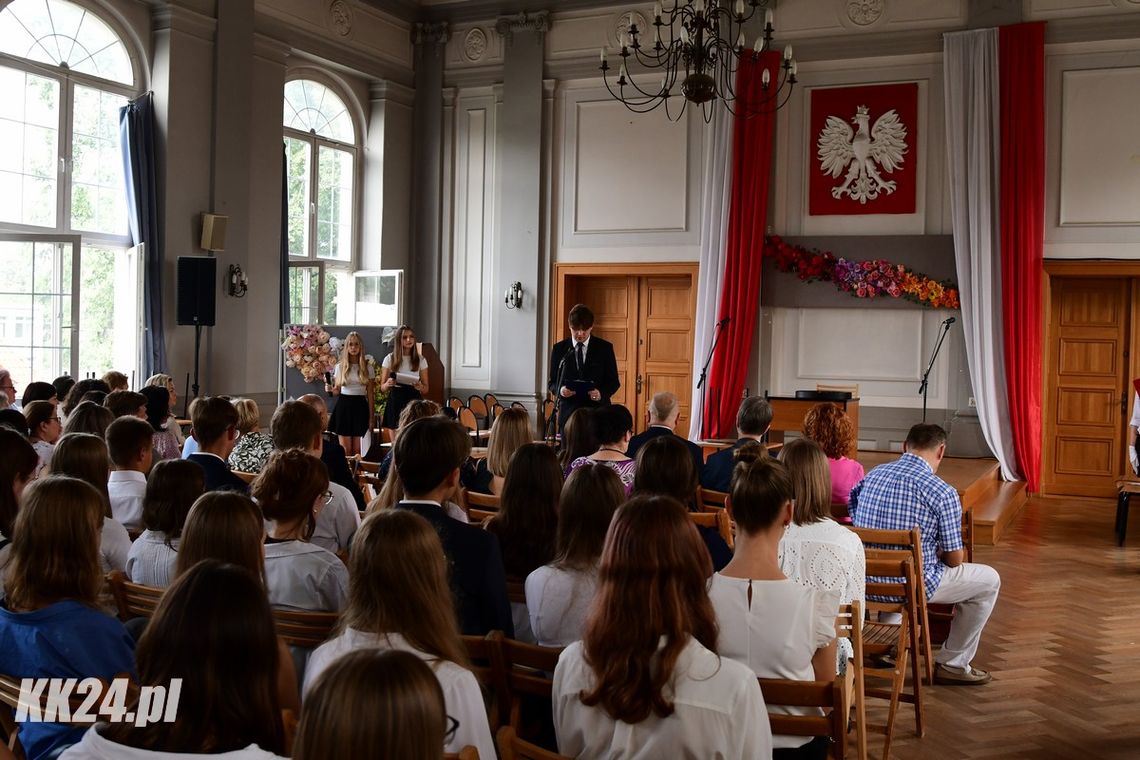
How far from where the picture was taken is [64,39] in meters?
8.95

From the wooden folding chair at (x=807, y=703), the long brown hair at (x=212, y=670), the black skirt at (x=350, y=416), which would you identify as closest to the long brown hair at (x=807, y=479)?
the wooden folding chair at (x=807, y=703)

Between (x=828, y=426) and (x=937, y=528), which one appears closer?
(x=937, y=528)

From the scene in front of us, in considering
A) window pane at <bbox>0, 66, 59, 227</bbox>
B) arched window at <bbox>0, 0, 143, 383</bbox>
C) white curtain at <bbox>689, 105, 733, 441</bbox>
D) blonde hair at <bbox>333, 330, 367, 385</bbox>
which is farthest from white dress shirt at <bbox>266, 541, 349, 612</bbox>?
white curtain at <bbox>689, 105, 733, 441</bbox>

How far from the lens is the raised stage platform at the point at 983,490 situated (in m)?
7.71

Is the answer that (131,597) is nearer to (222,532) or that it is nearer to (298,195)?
(222,532)

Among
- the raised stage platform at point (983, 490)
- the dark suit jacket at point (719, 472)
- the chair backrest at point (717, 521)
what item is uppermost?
the dark suit jacket at point (719, 472)

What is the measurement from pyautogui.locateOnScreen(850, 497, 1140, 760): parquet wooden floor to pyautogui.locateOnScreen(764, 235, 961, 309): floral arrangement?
3322 millimetres

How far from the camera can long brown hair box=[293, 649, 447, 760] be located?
1211 mm

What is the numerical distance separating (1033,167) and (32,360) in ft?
29.7

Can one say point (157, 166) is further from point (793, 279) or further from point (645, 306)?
point (793, 279)

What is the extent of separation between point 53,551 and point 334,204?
1028cm

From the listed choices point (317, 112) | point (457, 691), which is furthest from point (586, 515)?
point (317, 112)

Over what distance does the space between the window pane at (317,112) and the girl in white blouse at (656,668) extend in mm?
10397

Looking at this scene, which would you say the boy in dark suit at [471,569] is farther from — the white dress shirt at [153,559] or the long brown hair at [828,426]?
the long brown hair at [828,426]
